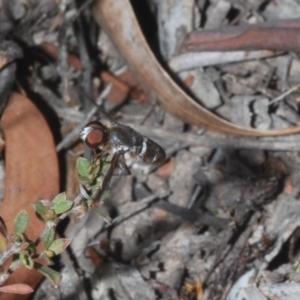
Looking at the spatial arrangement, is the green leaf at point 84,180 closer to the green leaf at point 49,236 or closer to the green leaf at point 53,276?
the green leaf at point 49,236

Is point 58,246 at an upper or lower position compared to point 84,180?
lower

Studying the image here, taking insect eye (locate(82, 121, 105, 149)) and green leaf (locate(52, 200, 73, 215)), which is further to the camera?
insect eye (locate(82, 121, 105, 149))

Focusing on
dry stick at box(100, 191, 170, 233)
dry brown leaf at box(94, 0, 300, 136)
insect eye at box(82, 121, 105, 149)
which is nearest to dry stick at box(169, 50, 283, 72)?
dry brown leaf at box(94, 0, 300, 136)

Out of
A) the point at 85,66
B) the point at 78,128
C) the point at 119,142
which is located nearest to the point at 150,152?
the point at 119,142

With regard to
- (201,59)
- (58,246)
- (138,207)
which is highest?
(58,246)

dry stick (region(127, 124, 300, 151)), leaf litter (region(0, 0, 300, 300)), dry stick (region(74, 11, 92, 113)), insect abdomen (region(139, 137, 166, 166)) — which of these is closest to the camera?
insect abdomen (region(139, 137, 166, 166))

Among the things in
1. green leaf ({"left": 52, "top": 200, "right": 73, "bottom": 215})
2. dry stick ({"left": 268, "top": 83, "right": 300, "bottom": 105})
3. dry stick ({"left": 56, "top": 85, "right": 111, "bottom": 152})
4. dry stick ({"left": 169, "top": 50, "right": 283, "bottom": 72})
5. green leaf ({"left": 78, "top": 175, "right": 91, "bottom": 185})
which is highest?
green leaf ({"left": 78, "top": 175, "right": 91, "bottom": 185})

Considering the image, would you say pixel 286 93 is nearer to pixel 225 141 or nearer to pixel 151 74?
pixel 225 141

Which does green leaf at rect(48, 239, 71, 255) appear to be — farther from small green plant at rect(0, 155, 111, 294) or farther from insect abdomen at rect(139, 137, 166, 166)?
insect abdomen at rect(139, 137, 166, 166)
